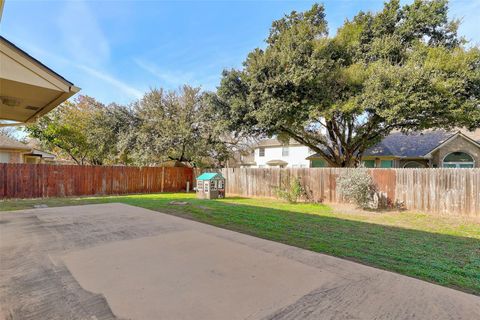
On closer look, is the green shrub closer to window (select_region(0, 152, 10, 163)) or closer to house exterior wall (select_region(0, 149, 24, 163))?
house exterior wall (select_region(0, 149, 24, 163))

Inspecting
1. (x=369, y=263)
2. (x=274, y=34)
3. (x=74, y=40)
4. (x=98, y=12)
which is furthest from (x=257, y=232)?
(x=274, y=34)

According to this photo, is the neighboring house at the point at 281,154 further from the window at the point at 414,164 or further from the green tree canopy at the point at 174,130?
the green tree canopy at the point at 174,130

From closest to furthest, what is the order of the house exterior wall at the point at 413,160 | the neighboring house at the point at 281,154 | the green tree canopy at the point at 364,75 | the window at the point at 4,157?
the green tree canopy at the point at 364,75
the window at the point at 4,157
the house exterior wall at the point at 413,160
the neighboring house at the point at 281,154

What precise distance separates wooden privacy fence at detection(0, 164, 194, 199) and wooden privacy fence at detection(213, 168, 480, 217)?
7822 mm

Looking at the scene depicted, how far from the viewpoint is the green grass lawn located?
371cm

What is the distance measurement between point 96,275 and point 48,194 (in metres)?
11.7

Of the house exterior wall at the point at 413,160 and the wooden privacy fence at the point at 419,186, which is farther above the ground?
the house exterior wall at the point at 413,160

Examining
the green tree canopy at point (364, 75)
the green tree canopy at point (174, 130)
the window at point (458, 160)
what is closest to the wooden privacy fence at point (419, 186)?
the green tree canopy at point (364, 75)

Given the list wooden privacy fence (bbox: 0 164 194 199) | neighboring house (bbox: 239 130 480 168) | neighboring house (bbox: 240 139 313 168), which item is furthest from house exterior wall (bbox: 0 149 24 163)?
neighboring house (bbox: 239 130 480 168)

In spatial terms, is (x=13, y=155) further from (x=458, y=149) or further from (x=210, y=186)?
(x=458, y=149)

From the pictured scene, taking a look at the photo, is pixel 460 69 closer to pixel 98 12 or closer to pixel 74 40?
pixel 98 12

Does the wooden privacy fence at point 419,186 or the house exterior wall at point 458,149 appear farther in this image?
the house exterior wall at point 458,149

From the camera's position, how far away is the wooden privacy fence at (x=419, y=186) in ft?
26.1

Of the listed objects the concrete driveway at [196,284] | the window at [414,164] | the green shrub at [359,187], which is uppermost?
the window at [414,164]
